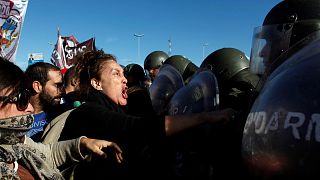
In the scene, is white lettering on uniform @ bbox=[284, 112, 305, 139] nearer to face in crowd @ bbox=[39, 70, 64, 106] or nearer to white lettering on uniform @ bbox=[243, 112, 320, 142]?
white lettering on uniform @ bbox=[243, 112, 320, 142]

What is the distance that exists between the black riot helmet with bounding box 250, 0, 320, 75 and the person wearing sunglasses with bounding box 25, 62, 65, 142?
6.73 ft

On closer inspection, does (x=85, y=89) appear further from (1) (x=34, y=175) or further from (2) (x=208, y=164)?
(2) (x=208, y=164)

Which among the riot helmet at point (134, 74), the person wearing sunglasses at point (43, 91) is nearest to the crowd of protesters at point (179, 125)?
the person wearing sunglasses at point (43, 91)

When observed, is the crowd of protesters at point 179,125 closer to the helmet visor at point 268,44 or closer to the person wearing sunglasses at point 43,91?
the helmet visor at point 268,44

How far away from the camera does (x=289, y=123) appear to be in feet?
3.68

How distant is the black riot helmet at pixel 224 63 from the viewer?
13.8 feet

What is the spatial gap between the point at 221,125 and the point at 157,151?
560 millimetres

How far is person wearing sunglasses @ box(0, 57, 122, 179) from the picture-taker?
1814 mm

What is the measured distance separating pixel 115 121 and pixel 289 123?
1.25 meters

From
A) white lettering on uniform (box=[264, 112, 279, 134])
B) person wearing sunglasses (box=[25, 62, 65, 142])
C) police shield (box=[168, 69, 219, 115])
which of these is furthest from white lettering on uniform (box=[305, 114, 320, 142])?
person wearing sunglasses (box=[25, 62, 65, 142])

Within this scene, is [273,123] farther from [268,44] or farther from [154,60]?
[154,60]

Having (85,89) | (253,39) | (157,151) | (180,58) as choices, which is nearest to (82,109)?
(85,89)

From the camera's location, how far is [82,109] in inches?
94.0

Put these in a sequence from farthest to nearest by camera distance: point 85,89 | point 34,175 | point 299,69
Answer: point 85,89, point 34,175, point 299,69
